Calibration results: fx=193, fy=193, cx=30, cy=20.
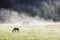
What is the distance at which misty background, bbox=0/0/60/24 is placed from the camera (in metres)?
4.77

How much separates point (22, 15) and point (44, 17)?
55 cm

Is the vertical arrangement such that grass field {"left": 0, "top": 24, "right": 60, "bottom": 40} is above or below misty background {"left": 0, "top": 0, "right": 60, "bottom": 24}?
below

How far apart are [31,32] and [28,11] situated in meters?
0.53

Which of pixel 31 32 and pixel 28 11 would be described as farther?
pixel 28 11

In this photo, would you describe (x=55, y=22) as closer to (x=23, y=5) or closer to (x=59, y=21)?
(x=59, y=21)

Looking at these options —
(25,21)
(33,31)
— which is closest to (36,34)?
(33,31)

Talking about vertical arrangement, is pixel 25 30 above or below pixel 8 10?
below

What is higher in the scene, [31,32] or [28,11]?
[28,11]

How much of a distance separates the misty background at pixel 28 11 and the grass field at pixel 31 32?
145mm

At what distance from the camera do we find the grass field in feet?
15.0

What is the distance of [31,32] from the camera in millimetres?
4688

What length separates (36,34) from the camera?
4.61m

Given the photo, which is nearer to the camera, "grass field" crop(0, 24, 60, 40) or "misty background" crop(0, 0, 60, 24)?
"grass field" crop(0, 24, 60, 40)

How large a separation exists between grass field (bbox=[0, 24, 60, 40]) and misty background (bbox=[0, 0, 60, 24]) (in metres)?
0.14
